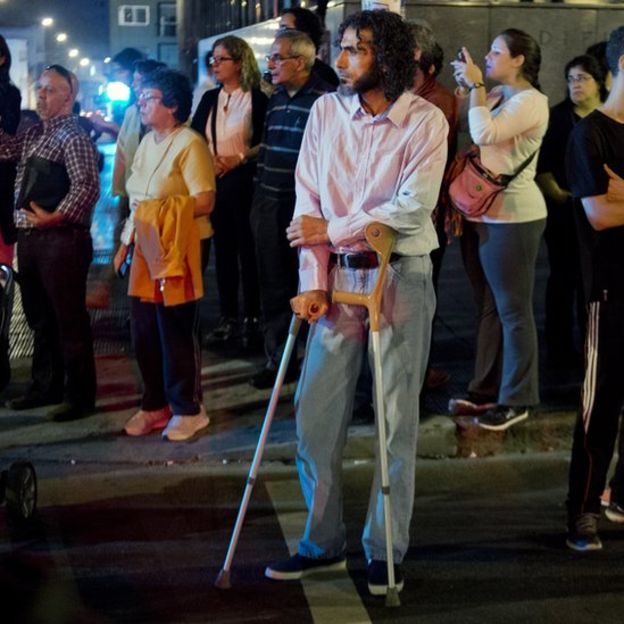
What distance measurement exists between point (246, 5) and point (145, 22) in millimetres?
65276

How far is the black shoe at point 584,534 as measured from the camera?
209 inches

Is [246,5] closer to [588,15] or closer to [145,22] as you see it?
[588,15]

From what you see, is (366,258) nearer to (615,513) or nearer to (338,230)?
(338,230)

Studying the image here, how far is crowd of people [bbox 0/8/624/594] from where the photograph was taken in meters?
4.69

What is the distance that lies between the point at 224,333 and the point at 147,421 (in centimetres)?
210

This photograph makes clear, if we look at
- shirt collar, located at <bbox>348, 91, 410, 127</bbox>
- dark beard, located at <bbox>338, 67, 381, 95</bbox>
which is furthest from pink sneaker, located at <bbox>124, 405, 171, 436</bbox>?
dark beard, located at <bbox>338, 67, 381, 95</bbox>

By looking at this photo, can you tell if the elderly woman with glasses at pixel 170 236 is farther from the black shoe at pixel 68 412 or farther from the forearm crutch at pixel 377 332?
the forearm crutch at pixel 377 332

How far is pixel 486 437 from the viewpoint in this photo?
269 inches

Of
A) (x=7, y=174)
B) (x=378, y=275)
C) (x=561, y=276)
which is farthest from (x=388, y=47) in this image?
(x=561, y=276)

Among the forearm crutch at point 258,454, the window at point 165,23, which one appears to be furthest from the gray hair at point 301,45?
the window at point 165,23

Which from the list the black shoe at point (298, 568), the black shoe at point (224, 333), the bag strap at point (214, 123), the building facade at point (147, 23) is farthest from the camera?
the building facade at point (147, 23)

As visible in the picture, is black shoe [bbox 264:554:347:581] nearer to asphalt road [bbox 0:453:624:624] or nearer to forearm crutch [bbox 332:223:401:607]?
asphalt road [bbox 0:453:624:624]

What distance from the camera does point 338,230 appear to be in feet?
15.2

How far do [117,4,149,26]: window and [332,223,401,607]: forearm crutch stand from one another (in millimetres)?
83713
